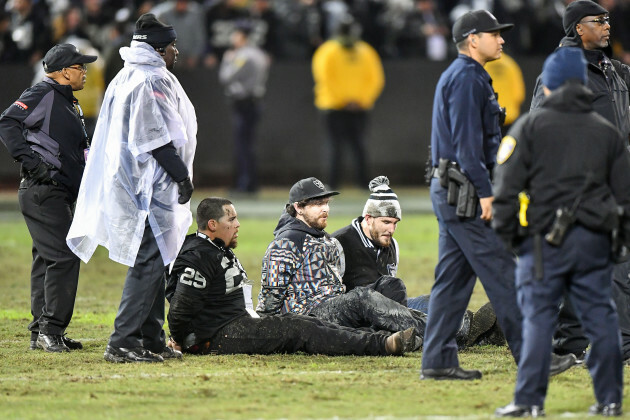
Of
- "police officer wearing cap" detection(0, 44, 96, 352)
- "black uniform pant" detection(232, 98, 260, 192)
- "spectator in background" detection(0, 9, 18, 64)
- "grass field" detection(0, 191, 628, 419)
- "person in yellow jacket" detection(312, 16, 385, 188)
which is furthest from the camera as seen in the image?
"spectator in background" detection(0, 9, 18, 64)

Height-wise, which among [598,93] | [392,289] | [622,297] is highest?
[598,93]

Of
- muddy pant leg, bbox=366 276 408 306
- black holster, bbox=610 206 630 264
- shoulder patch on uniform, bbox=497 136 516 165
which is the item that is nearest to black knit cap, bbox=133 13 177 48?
muddy pant leg, bbox=366 276 408 306

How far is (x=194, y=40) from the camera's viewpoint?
21.3 m

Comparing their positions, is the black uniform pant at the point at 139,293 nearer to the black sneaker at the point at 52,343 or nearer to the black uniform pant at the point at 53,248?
the black sneaker at the point at 52,343

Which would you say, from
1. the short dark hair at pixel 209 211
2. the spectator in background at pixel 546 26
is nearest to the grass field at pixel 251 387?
the short dark hair at pixel 209 211

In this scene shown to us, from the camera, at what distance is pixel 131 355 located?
27.7 ft

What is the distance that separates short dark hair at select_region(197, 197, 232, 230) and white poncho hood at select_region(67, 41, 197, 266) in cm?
21

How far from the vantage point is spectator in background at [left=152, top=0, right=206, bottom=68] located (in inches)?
818


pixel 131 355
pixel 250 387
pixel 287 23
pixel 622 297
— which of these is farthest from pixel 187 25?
pixel 250 387

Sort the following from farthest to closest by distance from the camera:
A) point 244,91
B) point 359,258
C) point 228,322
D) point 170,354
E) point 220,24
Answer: point 220,24 → point 244,91 → point 359,258 → point 228,322 → point 170,354

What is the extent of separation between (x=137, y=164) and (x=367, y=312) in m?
1.98

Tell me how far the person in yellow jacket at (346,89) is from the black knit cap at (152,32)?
1169 centimetres

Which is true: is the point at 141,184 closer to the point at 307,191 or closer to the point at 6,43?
the point at 307,191

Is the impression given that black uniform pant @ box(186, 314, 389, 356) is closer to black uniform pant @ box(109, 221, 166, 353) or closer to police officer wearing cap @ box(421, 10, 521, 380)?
black uniform pant @ box(109, 221, 166, 353)
